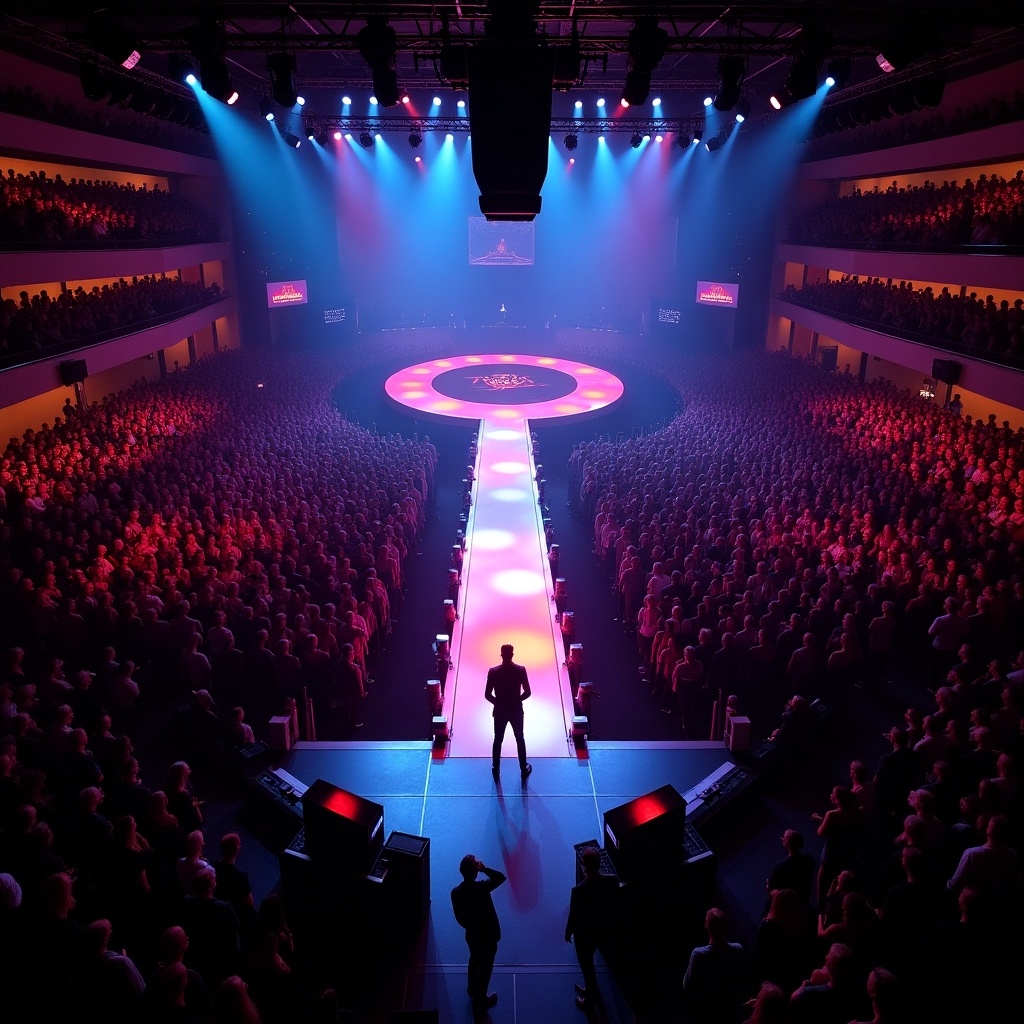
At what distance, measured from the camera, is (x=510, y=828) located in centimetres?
782

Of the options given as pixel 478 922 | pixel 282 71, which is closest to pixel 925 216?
pixel 282 71

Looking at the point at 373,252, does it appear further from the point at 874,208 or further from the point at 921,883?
the point at 921,883

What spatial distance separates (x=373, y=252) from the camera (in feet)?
120

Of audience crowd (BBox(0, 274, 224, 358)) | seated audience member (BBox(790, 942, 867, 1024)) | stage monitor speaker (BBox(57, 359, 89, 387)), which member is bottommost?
seated audience member (BBox(790, 942, 867, 1024))

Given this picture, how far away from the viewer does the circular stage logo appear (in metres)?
26.4

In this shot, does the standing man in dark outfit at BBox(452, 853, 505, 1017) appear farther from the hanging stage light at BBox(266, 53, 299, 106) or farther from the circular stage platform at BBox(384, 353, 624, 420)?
the circular stage platform at BBox(384, 353, 624, 420)

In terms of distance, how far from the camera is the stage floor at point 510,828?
5988 mm

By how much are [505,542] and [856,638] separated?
7534 millimetres

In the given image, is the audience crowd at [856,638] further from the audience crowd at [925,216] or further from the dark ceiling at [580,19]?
the dark ceiling at [580,19]

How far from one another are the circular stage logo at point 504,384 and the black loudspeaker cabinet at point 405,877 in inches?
788

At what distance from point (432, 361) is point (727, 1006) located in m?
28.9

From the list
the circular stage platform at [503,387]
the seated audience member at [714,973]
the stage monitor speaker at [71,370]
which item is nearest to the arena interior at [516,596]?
the seated audience member at [714,973]

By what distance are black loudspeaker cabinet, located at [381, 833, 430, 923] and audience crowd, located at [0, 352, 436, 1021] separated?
3.06 feet

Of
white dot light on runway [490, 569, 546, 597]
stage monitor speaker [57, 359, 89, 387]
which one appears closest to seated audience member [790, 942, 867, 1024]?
white dot light on runway [490, 569, 546, 597]
